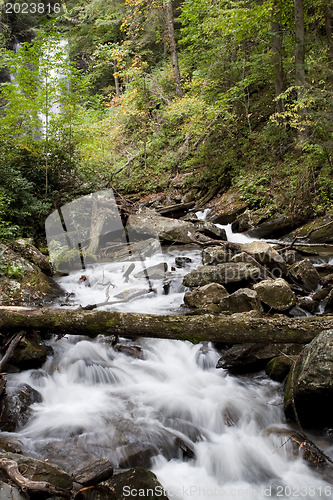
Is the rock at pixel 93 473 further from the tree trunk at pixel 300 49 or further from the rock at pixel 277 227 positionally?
the tree trunk at pixel 300 49

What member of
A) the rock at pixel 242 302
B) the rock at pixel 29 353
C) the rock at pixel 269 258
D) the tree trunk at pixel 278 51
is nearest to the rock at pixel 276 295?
the rock at pixel 242 302

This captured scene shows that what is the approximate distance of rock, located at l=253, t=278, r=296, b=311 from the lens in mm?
5539

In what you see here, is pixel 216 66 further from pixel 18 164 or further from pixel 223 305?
pixel 223 305

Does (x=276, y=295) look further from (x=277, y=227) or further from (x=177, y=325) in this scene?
(x=277, y=227)

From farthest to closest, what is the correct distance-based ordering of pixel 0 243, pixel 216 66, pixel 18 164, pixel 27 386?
pixel 216 66
pixel 18 164
pixel 0 243
pixel 27 386

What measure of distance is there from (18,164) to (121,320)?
A: 26.5ft

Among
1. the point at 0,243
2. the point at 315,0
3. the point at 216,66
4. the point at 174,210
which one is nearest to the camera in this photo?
the point at 0,243

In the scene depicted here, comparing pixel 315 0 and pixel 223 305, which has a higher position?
pixel 315 0

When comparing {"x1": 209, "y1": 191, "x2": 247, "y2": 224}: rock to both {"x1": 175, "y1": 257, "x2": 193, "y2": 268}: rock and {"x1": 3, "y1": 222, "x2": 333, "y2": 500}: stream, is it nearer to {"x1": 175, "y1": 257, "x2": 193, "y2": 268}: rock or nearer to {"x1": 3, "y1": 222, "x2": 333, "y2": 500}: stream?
{"x1": 175, "y1": 257, "x2": 193, "y2": 268}: rock

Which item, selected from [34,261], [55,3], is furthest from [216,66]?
A: [55,3]

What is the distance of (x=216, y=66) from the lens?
13.2m

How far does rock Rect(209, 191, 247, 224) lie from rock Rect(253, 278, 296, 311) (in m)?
5.73

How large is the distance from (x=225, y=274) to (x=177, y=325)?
10.2 ft

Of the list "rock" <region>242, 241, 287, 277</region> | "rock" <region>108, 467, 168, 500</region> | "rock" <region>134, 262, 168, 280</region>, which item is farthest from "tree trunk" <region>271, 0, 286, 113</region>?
"rock" <region>108, 467, 168, 500</region>
